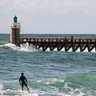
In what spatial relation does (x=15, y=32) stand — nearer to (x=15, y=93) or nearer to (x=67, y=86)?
(x=67, y=86)

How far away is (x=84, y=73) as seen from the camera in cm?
3016

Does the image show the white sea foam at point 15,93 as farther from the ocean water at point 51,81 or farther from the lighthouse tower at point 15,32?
the lighthouse tower at point 15,32

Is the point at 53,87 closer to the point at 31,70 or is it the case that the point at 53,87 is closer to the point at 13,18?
the point at 31,70

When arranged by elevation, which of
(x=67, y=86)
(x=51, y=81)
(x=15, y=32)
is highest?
(x=15, y=32)

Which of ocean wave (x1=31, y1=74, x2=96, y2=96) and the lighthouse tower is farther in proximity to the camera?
the lighthouse tower

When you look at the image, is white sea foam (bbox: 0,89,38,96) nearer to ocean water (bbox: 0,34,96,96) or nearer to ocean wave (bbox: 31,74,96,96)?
ocean water (bbox: 0,34,96,96)

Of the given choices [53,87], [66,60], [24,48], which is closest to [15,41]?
[24,48]

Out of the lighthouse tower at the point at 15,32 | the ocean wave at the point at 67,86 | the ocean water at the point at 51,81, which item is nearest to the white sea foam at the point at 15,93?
the ocean water at the point at 51,81

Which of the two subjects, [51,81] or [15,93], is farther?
[51,81]

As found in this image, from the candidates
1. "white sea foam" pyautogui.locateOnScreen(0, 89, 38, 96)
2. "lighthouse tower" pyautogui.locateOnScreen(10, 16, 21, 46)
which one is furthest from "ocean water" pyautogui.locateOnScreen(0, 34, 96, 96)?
"lighthouse tower" pyautogui.locateOnScreen(10, 16, 21, 46)

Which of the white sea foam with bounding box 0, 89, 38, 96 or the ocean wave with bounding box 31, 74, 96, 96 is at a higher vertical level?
the white sea foam with bounding box 0, 89, 38, 96

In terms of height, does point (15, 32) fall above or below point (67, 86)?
above

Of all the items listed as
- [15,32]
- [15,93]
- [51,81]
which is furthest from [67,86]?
[15,32]

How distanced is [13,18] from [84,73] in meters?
25.3
